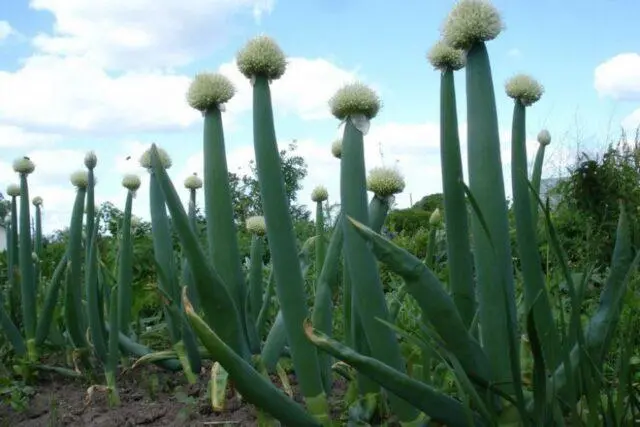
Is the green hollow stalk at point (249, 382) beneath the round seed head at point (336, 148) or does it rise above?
beneath

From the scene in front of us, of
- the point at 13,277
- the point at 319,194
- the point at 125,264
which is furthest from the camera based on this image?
the point at 13,277

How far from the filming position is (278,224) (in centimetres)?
157

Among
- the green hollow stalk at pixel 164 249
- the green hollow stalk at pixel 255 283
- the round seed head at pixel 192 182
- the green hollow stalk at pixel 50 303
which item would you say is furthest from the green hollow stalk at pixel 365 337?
the green hollow stalk at pixel 50 303

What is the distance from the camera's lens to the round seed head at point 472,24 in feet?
4.70

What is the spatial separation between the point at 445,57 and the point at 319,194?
1132 mm

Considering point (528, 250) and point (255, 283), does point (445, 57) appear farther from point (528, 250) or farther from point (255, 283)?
point (255, 283)

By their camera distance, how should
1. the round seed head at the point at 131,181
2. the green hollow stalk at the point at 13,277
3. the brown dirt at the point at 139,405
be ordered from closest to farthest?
the brown dirt at the point at 139,405 < the round seed head at the point at 131,181 < the green hollow stalk at the point at 13,277

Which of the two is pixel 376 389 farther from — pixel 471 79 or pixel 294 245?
pixel 471 79

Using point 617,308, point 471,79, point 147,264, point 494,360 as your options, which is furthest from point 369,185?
point 147,264

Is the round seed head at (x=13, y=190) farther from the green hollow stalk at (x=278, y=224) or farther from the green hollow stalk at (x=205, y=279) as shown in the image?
the green hollow stalk at (x=278, y=224)

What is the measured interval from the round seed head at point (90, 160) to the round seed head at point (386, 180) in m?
1.16

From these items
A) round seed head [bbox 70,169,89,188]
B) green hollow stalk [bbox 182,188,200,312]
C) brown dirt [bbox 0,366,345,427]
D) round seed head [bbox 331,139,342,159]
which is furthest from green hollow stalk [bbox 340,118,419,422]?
round seed head [bbox 70,169,89,188]

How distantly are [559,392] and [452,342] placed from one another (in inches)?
10.2

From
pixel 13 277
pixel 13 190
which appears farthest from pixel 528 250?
pixel 13 277
